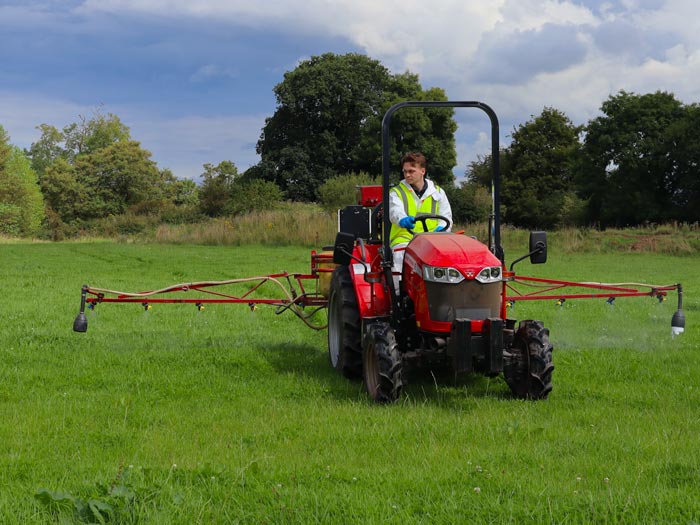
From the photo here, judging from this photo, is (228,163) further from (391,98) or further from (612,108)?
(612,108)

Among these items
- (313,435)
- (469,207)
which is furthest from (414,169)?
(469,207)

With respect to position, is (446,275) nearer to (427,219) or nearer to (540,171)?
(427,219)

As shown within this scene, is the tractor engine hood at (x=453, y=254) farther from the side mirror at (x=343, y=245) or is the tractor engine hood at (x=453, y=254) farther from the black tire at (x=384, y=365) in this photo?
the side mirror at (x=343, y=245)

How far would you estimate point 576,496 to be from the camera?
4.33 m

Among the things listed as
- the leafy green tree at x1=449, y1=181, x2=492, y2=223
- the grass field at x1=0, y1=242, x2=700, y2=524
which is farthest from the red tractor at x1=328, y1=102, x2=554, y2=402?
the leafy green tree at x1=449, y1=181, x2=492, y2=223

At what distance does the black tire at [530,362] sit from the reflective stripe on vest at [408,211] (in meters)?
1.28

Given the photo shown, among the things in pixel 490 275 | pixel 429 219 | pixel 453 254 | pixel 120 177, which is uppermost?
pixel 120 177

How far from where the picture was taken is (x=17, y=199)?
69312 mm

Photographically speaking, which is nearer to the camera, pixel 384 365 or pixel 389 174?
pixel 384 365

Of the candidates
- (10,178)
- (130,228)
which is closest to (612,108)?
(130,228)

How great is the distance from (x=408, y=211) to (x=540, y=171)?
56334 millimetres

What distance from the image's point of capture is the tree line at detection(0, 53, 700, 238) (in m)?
50.8

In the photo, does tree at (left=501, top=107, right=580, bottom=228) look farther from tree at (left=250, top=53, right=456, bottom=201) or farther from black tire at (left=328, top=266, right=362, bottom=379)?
black tire at (left=328, top=266, right=362, bottom=379)

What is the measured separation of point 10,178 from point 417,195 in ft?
220
